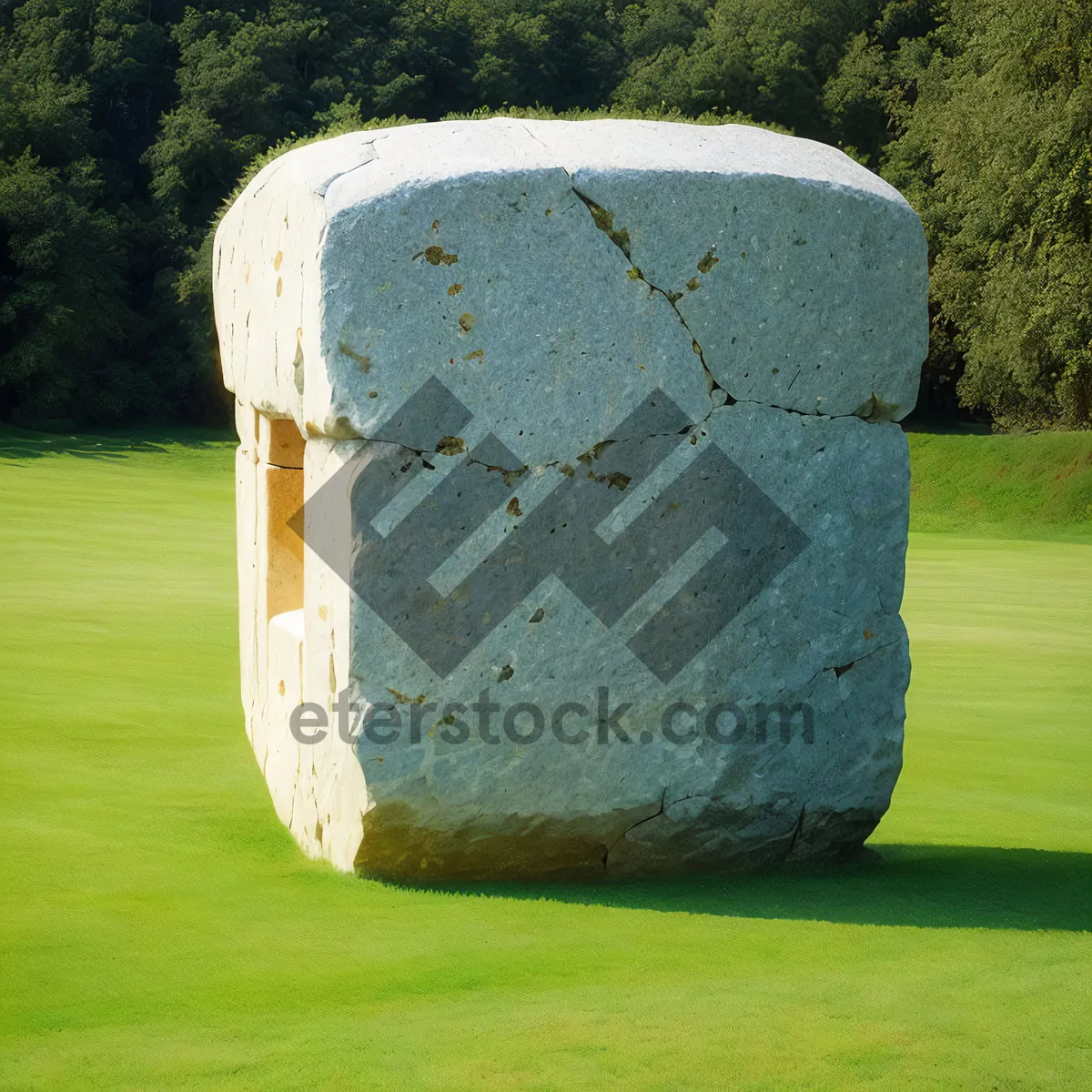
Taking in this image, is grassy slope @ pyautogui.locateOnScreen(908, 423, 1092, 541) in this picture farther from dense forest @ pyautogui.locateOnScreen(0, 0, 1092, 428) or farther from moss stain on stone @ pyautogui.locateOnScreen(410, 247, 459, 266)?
moss stain on stone @ pyautogui.locateOnScreen(410, 247, 459, 266)

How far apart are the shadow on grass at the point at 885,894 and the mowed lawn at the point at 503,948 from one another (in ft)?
0.05

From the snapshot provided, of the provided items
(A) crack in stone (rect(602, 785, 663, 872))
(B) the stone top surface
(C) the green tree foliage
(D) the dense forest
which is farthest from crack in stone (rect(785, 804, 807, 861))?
(D) the dense forest

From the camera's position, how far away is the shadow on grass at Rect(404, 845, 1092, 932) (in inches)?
159

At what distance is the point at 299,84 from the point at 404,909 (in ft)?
120

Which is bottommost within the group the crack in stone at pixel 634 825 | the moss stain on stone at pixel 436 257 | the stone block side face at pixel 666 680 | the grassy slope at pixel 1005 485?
the grassy slope at pixel 1005 485

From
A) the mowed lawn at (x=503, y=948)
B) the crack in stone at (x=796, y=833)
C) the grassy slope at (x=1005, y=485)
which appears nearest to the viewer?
the mowed lawn at (x=503, y=948)

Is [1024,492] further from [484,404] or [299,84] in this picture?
[299,84]

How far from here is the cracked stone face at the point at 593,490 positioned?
4.01 metres

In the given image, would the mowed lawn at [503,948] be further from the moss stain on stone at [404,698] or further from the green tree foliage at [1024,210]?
the green tree foliage at [1024,210]

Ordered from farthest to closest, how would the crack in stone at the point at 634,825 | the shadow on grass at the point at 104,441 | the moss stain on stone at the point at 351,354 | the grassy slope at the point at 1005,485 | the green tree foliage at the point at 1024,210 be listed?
the shadow on grass at the point at 104,441
the grassy slope at the point at 1005,485
the green tree foliage at the point at 1024,210
the crack in stone at the point at 634,825
the moss stain on stone at the point at 351,354

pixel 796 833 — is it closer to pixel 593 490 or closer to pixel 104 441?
pixel 593 490

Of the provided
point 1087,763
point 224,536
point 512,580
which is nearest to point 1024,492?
point 224,536

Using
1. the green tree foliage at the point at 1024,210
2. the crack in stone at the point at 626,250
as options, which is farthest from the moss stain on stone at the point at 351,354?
the green tree foliage at the point at 1024,210

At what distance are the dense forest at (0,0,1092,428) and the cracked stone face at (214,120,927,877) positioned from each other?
58.0 feet
